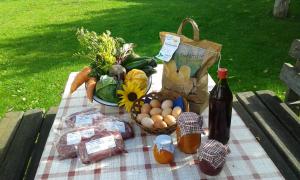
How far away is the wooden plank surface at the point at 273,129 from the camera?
199 centimetres

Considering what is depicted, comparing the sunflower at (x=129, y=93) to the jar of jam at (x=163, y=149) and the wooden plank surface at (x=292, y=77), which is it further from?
the wooden plank surface at (x=292, y=77)

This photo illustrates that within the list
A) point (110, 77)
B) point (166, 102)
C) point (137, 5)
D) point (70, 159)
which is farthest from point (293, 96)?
point (137, 5)

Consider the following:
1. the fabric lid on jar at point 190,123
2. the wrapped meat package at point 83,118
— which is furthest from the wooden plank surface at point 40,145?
the fabric lid on jar at point 190,123

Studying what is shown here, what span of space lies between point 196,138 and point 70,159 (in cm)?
60

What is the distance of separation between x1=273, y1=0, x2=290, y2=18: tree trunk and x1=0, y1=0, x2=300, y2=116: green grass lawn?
134 millimetres

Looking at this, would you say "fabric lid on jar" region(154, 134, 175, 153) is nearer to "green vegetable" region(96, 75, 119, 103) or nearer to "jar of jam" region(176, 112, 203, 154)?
"jar of jam" region(176, 112, 203, 154)

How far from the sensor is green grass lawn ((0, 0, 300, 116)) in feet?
14.7

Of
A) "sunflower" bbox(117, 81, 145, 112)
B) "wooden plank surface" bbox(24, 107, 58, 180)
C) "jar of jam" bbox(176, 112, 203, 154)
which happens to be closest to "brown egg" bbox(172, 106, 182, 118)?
"jar of jam" bbox(176, 112, 203, 154)

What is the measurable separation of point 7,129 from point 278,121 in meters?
1.77

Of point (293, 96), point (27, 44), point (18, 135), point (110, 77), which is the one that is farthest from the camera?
point (27, 44)

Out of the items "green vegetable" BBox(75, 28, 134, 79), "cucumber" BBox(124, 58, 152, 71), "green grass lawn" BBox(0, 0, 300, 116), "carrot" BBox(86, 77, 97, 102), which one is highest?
"green vegetable" BBox(75, 28, 134, 79)

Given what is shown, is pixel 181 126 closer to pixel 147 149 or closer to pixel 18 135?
pixel 147 149

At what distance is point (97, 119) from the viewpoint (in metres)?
1.91

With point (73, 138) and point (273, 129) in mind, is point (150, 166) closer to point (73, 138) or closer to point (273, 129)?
point (73, 138)
